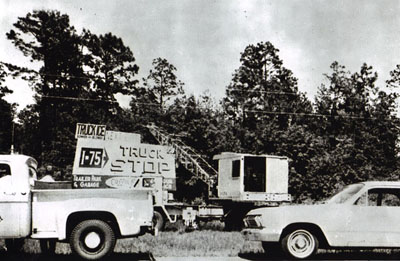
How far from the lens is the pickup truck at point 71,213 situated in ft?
32.9

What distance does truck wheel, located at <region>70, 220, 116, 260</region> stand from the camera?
33.7 ft

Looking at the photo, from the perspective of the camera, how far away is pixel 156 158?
68.4 feet

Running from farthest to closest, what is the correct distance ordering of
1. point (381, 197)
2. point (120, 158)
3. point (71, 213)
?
point (120, 158) < point (381, 197) < point (71, 213)

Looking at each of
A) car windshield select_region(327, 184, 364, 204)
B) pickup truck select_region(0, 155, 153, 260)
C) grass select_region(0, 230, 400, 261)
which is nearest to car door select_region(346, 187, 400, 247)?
car windshield select_region(327, 184, 364, 204)

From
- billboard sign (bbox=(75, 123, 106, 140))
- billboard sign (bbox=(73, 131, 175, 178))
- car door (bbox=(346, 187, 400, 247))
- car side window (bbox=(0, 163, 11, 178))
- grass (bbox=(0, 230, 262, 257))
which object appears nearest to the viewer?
car side window (bbox=(0, 163, 11, 178))

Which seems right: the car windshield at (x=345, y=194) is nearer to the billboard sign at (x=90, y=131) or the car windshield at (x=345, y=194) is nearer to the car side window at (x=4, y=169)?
the car side window at (x=4, y=169)

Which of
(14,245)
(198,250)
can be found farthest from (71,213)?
(198,250)

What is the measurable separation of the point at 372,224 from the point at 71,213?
5643mm

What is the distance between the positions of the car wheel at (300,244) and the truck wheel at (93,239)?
10.8ft

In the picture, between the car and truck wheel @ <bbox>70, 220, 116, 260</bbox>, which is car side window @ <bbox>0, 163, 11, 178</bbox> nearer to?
truck wheel @ <bbox>70, 220, 116, 260</bbox>

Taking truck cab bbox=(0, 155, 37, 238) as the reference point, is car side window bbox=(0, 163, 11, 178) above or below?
above

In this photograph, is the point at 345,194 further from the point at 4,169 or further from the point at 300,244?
the point at 4,169

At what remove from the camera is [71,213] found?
Answer: 10.3 m

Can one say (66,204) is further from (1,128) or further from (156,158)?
(1,128)
